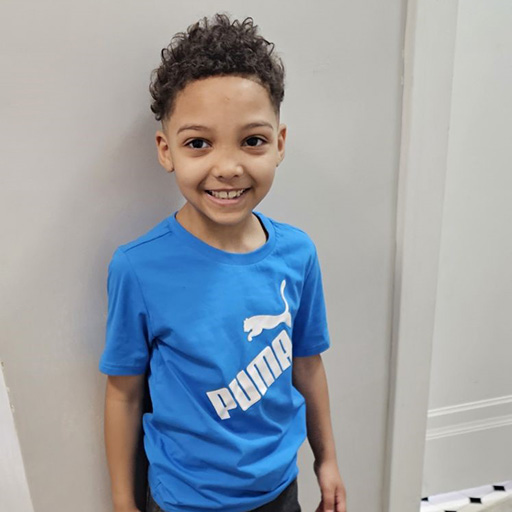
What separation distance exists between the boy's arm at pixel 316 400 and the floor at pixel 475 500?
775 millimetres

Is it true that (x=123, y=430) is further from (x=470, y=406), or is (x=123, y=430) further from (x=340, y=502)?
(x=470, y=406)

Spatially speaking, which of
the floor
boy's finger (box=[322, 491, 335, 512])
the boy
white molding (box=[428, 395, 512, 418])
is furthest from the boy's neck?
the floor

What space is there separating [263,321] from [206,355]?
0.09 meters

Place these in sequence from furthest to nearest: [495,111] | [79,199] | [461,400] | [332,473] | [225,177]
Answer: [461,400] → [495,111] → [332,473] → [79,199] → [225,177]

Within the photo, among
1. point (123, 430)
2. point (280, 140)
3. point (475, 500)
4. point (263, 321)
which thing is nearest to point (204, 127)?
point (280, 140)

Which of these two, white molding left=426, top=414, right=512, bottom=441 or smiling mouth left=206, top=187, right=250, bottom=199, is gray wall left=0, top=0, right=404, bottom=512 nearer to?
smiling mouth left=206, top=187, right=250, bottom=199

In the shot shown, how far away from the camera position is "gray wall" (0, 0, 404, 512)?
2.55 ft

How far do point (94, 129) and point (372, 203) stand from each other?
1.66 feet

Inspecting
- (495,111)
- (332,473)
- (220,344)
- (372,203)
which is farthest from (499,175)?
(220,344)

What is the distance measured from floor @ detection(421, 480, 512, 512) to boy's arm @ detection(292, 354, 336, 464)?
77cm

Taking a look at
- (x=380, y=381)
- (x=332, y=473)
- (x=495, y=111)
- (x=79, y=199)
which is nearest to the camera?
(x=79, y=199)

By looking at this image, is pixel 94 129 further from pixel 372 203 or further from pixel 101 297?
pixel 372 203

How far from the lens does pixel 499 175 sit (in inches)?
55.7

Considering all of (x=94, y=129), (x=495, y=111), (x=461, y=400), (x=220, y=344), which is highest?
(x=94, y=129)
